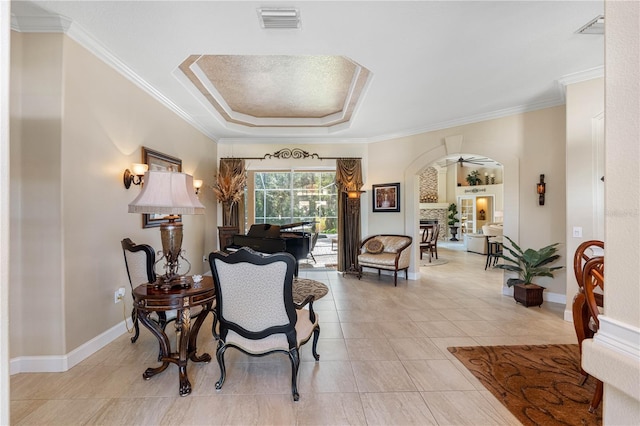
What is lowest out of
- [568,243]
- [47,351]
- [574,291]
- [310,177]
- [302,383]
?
[302,383]

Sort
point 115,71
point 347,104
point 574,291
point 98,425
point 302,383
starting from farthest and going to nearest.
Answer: point 347,104
point 574,291
point 115,71
point 302,383
point 98,425

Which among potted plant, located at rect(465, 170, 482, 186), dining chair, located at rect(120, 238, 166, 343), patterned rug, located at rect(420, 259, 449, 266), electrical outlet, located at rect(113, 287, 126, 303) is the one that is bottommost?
patterned rug, located at rect(420, 259, 449, 266)

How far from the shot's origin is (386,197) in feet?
20.2

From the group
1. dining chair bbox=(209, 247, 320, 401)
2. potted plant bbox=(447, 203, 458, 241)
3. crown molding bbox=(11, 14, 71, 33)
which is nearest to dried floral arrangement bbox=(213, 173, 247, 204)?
crown molding bbox=(11, 14, 71, 33)

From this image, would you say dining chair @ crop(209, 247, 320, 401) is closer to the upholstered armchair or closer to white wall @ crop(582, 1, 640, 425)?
white wall @ crop(582, 1, 640, 425)

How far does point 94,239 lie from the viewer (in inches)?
111

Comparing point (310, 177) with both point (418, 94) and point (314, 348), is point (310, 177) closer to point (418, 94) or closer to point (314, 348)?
point (418, 94)

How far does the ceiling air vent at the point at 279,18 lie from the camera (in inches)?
92.0

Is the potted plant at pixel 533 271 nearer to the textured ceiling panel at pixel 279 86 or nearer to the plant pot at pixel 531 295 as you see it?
the plant pot at pixel 531 295

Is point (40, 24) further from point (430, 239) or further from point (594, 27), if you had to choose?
point (430, 239)

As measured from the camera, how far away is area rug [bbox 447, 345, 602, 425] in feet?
6.48

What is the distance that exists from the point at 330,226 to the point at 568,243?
4.57 meters

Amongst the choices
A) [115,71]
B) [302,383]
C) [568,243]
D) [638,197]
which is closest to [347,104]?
[115,71]

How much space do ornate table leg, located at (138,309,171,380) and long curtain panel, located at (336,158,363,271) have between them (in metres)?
4.18
